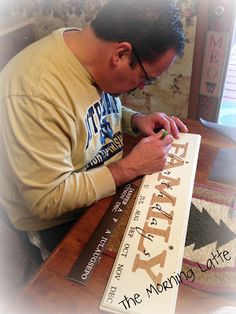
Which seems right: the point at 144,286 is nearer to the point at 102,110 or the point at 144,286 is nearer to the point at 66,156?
the point at 66,156

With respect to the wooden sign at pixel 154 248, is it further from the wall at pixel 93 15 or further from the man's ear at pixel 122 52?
the wall at pixel 93 15

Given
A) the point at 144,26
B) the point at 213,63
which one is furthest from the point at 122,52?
the point at 213,63

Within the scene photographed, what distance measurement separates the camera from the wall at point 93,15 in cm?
125

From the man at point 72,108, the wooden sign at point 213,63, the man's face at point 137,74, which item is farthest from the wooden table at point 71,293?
the wooden sign at point 213,63

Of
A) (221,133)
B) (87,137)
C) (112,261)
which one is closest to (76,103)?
(87,137)

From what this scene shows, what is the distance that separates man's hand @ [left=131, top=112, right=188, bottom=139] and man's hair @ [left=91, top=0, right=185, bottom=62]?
10.0 inches

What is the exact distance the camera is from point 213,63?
1157mm

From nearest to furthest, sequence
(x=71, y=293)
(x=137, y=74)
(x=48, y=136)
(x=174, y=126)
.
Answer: (x=71, y=293) < (x=48, y=136) < (x=137, y=74) < (x=174, y=126)

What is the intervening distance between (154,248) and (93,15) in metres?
1.12

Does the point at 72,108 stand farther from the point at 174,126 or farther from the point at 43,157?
the point at 174,126

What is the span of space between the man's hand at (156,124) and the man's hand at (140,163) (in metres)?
0.12

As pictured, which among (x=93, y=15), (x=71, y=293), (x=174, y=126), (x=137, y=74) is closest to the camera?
(x=71, y=293)

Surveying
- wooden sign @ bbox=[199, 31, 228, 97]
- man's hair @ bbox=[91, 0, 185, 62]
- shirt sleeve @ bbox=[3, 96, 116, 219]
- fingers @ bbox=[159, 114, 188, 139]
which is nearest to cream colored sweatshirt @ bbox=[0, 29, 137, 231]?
shirt sleeve @ bbox=[3, 96, 116, 219]

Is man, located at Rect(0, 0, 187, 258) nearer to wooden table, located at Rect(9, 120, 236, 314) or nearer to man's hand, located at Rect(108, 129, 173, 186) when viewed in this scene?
man's hand, located at Rect(108, 129, 173, 186)
